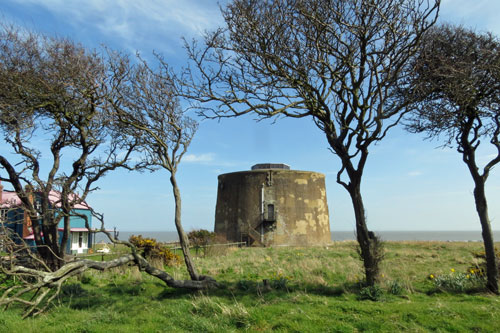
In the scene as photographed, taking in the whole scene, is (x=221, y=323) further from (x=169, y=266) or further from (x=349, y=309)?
(x=169, y=266)

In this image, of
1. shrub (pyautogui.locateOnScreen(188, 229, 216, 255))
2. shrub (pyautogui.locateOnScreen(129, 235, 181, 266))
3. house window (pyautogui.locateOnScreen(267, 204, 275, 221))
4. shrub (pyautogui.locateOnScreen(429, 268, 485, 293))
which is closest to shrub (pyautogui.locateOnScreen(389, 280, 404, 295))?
shrub (pyautogui.locateOnScreen(429, 268, 485, 293))

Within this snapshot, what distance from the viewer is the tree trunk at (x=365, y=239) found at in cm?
997

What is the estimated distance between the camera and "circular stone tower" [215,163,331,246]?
3195 cm

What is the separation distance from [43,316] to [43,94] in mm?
6939

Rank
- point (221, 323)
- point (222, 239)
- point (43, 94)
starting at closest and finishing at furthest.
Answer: point (221, 323) < point (43, 94) < point (222, 239)

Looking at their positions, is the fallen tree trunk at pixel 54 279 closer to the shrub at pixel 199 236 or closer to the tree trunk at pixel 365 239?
the tree trunk at pixel 365 239

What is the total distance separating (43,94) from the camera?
12.3 meters

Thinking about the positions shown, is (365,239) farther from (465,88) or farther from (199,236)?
(199,236)

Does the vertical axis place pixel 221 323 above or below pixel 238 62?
below

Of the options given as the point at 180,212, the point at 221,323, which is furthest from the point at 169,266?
the point at 221,323

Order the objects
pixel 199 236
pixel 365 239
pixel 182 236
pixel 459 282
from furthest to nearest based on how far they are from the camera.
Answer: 1. pixel 199 236
2. pixel 182 236
3. pixel 459 282
4. pixel 365 239

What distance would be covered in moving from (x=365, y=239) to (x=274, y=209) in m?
22.2

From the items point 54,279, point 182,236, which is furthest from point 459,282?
point 54,279

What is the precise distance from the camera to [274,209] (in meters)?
32.3
